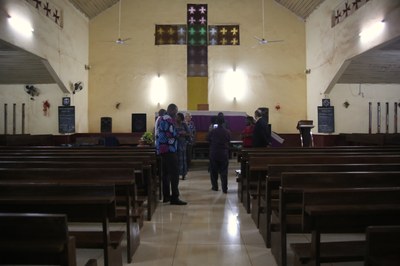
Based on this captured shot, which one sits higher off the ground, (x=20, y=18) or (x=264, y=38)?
(x=264, y=38)

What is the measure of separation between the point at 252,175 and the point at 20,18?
6651 millimetres

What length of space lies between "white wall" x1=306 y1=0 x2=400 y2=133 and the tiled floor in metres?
6.56

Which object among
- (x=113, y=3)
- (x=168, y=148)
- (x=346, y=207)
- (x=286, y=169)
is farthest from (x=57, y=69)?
(x=346, y=207)

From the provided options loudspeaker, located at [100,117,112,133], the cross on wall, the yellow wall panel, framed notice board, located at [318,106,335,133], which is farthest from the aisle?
the cross on wall

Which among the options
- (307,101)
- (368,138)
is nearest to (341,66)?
(368,138)

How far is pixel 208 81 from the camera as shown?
1361cm

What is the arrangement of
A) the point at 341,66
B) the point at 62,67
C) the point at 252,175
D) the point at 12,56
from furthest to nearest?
the point at 62,67
the point at 341,66
the point at 12,56
the point at 252,175

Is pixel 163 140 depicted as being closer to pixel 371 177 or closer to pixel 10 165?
pixel 10 165

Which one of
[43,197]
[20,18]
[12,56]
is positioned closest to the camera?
[43,197]

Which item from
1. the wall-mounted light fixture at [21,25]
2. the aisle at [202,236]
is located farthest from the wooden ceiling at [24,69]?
the aisle at [202,236]

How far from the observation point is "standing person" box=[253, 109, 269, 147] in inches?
235

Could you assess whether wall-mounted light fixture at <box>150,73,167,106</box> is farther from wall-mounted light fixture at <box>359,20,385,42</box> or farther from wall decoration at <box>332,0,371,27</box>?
wall-mounted light fixture at <box>359,20,385,42</box>

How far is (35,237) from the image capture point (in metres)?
1.65

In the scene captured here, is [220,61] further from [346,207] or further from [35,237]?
[35,237]
